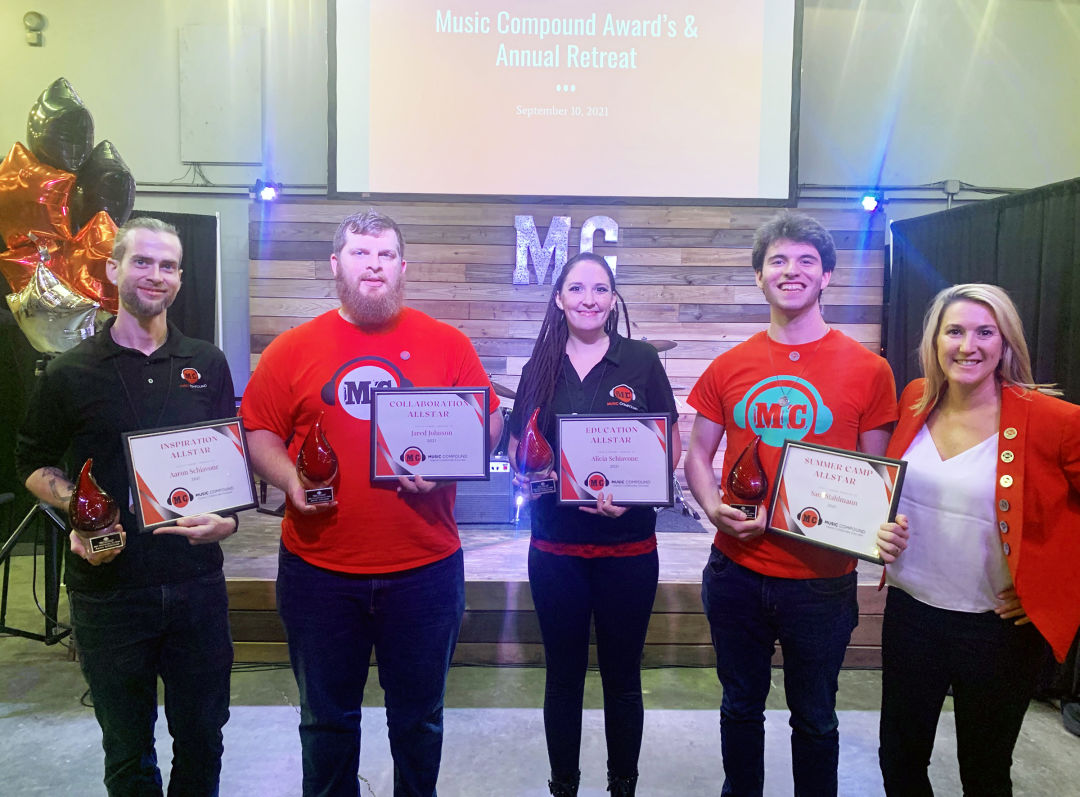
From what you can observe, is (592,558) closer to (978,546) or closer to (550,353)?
(550,353)

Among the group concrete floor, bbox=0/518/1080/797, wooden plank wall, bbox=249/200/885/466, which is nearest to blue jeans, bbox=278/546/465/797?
concrete floor, bbox=0/518/1080/797

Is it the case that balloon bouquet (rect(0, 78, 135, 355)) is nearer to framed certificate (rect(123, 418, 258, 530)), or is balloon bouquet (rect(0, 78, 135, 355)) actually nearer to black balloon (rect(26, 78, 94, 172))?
black balloon (rect(26, 78, 94, 172))

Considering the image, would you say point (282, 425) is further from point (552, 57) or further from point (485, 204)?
point (552, 57)

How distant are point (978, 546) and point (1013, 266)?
2.89 meters

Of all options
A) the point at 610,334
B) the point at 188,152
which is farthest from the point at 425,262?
the point at 610,334

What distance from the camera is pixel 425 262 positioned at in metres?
4.70

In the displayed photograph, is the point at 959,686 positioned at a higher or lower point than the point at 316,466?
lower

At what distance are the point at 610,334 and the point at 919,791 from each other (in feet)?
4.29

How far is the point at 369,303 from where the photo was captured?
→ 62.8 inches

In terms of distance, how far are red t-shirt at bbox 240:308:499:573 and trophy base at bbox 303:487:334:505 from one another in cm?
5

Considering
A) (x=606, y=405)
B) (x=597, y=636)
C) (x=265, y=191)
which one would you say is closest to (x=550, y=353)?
(x=606, y=405)

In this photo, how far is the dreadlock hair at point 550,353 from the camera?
1.80m

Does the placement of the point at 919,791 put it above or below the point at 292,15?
below

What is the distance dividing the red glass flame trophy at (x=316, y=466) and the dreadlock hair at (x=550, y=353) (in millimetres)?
561
